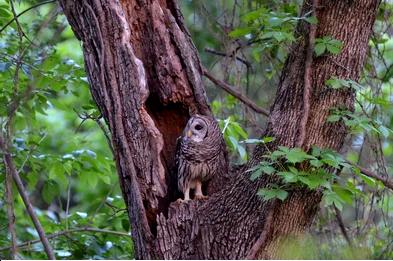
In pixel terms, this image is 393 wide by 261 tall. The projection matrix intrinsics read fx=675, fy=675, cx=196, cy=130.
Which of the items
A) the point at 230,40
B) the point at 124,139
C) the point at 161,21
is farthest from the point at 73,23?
Answer: the point at 230,40

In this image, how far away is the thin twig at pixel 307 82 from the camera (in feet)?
8.40

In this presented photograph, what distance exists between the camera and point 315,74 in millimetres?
2676

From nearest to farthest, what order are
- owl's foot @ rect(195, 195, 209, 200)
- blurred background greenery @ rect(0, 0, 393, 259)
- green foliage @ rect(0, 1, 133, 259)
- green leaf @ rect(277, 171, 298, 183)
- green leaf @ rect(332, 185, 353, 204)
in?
green leaf @ rect(277, 171, 298, 183) → green leaf @ rect(332, 185, 353, 204) → owl's foot @ rect(195, 195, 209, 200) → blurred background greenery @ rect(0, 0, 393, 259) → green foliage @ rect(0, 1, 133, 259)

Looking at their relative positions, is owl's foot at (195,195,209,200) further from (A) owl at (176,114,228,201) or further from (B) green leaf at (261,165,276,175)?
(B) green leaf at (261,165,276,175)

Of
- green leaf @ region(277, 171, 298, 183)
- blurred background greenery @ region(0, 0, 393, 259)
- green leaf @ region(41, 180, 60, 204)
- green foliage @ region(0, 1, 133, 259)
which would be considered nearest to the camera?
green leaf @ region(277, 171, 298, 183)

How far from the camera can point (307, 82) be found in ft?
8.64

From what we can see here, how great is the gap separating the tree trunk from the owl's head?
0.36ft

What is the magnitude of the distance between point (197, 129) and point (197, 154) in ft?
0.34

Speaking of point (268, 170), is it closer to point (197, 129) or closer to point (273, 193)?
point (273, 193)

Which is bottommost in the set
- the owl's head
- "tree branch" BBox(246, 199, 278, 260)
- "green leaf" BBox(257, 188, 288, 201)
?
"tree branch" BBox(246, 199, 278, 260)

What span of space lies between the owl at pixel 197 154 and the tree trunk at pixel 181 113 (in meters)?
0.06

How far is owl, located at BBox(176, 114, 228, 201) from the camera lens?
9.04 ft

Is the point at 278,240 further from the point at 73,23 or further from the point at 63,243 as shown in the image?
the point at 63,243

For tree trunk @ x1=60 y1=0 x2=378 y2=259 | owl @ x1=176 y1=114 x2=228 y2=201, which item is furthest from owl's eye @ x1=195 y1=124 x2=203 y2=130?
tree trunk @ x1=60 y1=0 x2=378 y2=259
